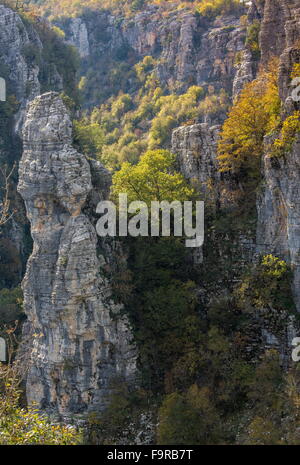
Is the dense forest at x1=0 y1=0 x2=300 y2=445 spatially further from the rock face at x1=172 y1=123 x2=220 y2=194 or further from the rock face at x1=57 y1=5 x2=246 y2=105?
the rock face at x1=57 y1=5 x2=246 y2=105

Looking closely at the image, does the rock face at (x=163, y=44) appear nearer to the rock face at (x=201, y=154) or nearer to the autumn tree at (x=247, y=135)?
the rock face at (x=201, y=154)

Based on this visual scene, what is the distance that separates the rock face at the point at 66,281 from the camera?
25.5 m

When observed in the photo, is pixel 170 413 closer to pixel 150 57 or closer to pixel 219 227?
pixel 219 227

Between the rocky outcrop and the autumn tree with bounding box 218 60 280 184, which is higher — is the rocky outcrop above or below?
below

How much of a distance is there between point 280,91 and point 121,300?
→ 10265 mm

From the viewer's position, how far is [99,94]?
7725 cm

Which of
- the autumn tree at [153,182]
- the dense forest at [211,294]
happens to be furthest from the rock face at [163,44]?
the autumn tree at [153,182]

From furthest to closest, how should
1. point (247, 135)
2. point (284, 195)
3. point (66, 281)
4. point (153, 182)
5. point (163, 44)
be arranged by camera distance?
point (163, 44)
point (153, 182)
point (247, 135)
point (66, 281)
point (284, 195)

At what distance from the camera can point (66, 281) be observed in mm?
25422

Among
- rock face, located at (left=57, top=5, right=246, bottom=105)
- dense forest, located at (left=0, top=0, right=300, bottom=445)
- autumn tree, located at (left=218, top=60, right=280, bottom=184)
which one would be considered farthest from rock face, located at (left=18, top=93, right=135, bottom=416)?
rock face, located at (left=57, top=5, right=246, bottom=105)

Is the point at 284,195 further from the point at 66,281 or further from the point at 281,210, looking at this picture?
the point at 66,281

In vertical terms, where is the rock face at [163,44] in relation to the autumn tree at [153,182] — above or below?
above

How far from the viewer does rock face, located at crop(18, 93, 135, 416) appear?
83.7 feet

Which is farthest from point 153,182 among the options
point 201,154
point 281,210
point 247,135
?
point 281,210
